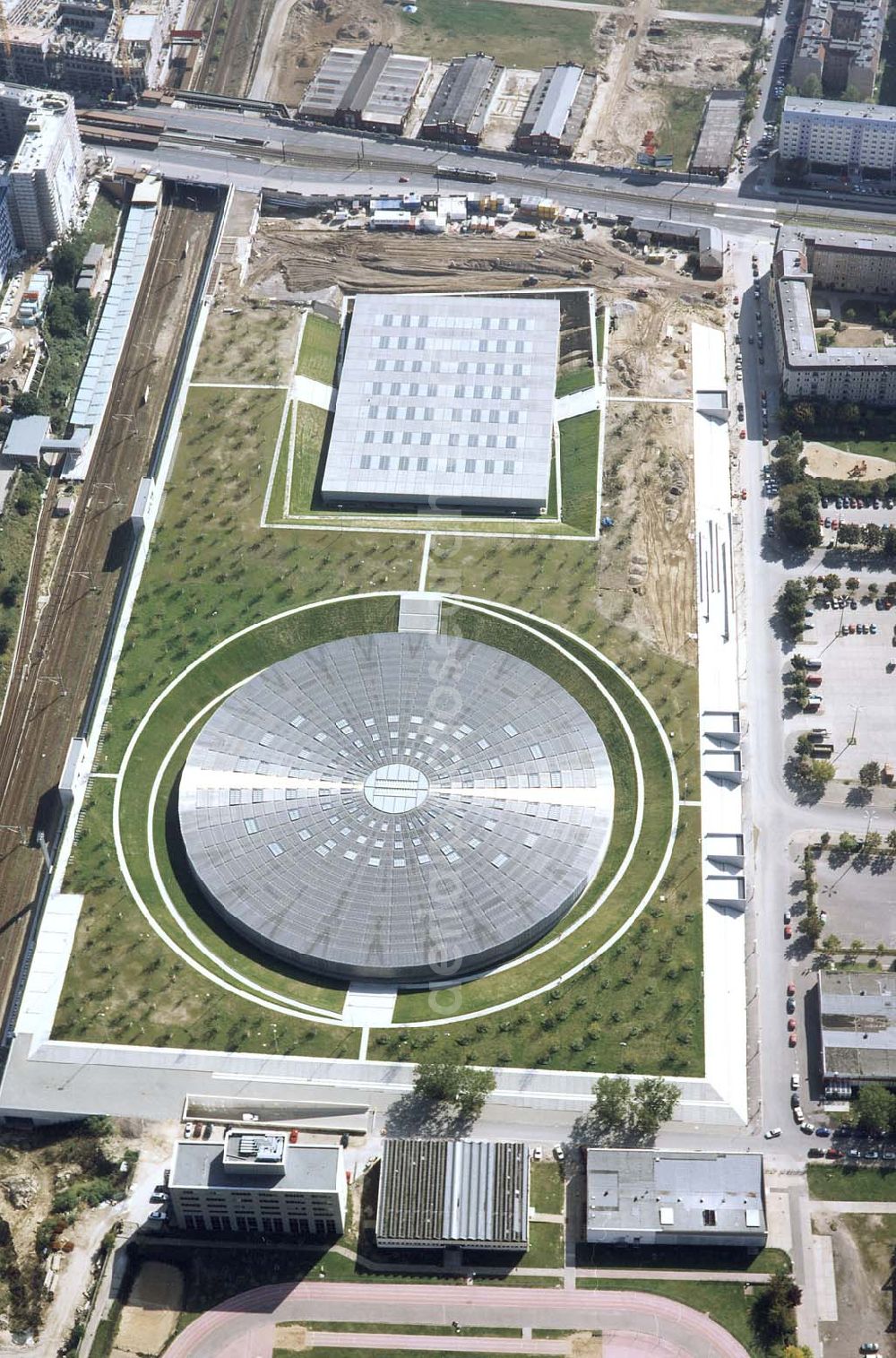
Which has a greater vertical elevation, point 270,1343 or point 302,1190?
point 302,1190

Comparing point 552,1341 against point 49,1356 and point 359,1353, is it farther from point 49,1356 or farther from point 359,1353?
point 49,1356

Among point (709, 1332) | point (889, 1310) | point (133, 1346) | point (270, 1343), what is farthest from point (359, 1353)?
point (889, 1310)

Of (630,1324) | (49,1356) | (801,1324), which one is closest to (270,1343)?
(49,1356)

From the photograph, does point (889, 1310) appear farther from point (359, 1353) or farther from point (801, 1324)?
point (359, 1353)

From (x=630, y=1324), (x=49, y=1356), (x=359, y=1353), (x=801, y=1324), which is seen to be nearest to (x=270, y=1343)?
(x=359, y=1353)

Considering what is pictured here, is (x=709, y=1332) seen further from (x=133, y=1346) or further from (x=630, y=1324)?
(x=133, y=1346)

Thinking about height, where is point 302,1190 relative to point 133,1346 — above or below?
above
